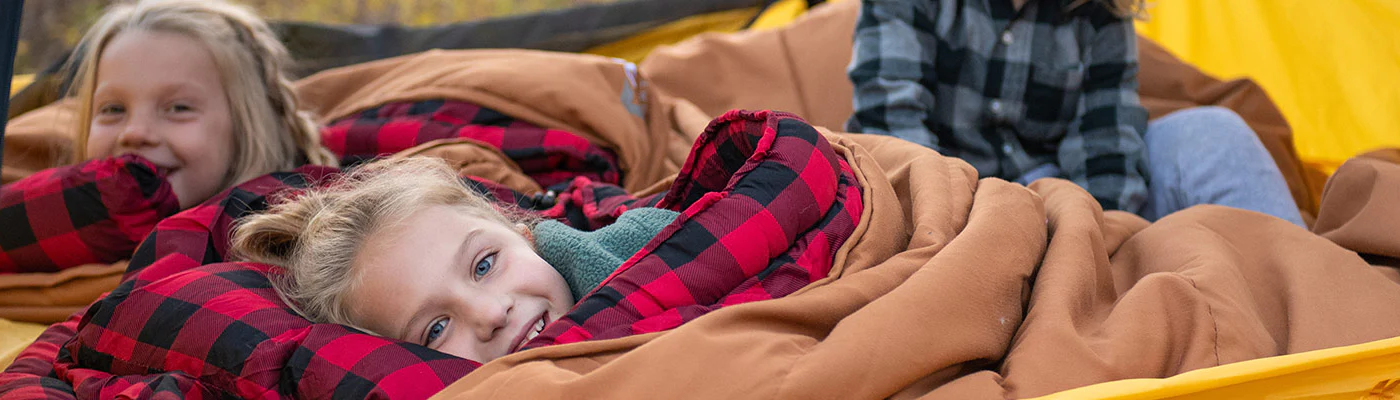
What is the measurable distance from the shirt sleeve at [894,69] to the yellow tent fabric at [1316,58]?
700 mm

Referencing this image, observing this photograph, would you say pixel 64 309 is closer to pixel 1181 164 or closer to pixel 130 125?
pixel 130 125

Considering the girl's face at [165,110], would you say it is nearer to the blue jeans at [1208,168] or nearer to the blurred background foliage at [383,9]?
the blue jeans at [1208,168]

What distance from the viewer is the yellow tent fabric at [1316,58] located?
1.63 m

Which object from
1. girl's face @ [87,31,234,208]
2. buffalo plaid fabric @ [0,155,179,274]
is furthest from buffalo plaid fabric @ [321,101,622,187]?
buffalo plaid fabric @ [0,155,179,274]

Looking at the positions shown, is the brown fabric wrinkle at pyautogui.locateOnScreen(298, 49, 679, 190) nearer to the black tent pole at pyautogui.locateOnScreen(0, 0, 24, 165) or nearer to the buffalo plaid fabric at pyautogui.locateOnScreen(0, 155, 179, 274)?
the buffalo plaid fabric at pyautogui.locateOnScreen(0, 155, 179, 274)

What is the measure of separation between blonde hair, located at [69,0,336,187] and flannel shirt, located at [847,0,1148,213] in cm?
78

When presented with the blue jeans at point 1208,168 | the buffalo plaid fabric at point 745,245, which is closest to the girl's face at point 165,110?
the buffalo plaid fabric at point 745,245

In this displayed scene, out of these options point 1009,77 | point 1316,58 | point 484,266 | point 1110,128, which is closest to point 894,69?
point 1009,77

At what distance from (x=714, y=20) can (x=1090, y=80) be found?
84cm

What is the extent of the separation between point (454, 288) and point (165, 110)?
2.22 ft

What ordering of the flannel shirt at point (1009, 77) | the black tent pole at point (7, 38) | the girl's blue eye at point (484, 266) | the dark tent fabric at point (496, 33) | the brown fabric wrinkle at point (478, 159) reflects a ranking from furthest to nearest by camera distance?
the dark tent fabric at point (496, 33)
the flannel shirt at point (1009, 77)
the brown fabric wrinkle at point (478, 159)
the girl's blue eye at point (484, 266)
the black tent pole at point (7, 38)

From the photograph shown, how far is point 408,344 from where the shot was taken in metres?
0.81

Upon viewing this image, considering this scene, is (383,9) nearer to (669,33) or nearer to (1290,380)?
(669,33)

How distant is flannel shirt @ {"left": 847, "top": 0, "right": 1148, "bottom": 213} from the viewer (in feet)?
4.58
